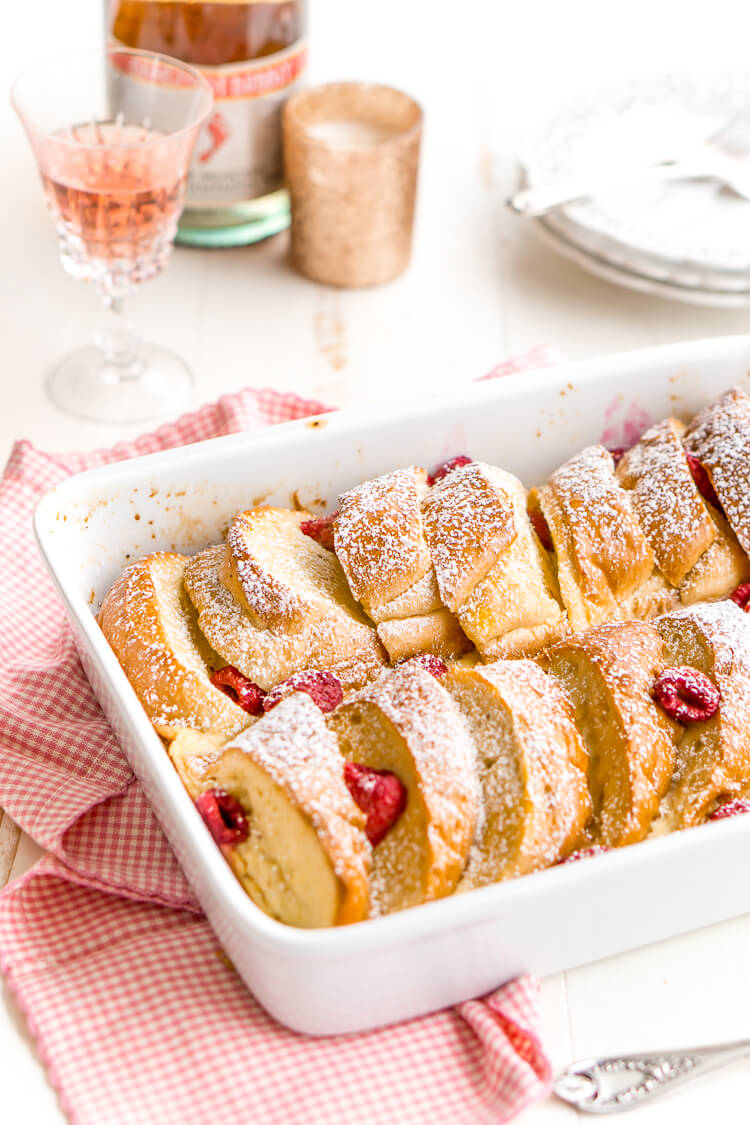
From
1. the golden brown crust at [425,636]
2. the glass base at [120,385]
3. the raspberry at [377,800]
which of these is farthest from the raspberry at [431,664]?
the glass base at [120,385]

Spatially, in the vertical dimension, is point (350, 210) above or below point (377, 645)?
above

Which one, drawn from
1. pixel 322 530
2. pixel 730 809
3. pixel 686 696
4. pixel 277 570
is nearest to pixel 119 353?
pixel 322 530

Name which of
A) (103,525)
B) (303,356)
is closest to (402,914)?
(103,525)

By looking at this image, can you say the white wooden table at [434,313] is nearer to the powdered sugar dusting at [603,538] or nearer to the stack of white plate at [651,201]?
the stack of white plate at [651,201]

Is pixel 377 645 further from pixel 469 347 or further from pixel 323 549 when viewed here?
pixel 469 347

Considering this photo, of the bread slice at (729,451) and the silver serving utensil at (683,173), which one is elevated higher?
the silver serving utensil at (683,173)
